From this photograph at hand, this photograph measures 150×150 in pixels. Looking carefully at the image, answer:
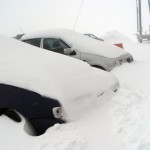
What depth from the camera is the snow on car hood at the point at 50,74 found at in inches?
138

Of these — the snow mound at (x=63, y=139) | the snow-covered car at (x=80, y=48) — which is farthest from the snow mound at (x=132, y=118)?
the snow-covered car at (x=80, y=48)

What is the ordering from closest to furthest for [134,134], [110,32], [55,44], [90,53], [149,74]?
[134,134] < [149,74] < [90,53] < [55,44] < [110,32]

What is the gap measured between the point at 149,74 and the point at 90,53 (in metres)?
1.61

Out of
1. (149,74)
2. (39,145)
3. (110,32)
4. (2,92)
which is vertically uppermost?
(2,92)

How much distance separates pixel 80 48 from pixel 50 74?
3.43 m

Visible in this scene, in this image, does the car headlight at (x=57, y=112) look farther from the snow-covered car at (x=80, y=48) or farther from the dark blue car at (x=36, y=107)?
the snow-covered car at (x=80, y=48)

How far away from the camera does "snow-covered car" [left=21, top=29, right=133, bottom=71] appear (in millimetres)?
6887

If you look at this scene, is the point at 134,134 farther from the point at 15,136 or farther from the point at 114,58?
the point at 114,58

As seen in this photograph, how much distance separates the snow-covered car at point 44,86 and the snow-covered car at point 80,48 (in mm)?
2208

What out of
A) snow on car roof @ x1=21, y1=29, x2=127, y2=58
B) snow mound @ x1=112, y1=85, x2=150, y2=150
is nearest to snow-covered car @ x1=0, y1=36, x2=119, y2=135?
snow mound @ x1=112, y1=85, x2=150, y2=150

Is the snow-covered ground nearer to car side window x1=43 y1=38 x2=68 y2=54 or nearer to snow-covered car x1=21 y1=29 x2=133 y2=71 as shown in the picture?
snow-covered car x1=21 y1=29 x2=133 y2=71

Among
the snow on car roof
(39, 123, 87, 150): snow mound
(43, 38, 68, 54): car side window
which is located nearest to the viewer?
(39, 123, 87, 150): snow mound

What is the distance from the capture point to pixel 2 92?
3438mm

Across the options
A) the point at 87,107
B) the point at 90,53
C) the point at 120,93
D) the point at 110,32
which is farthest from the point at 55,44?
the point at 110,32
